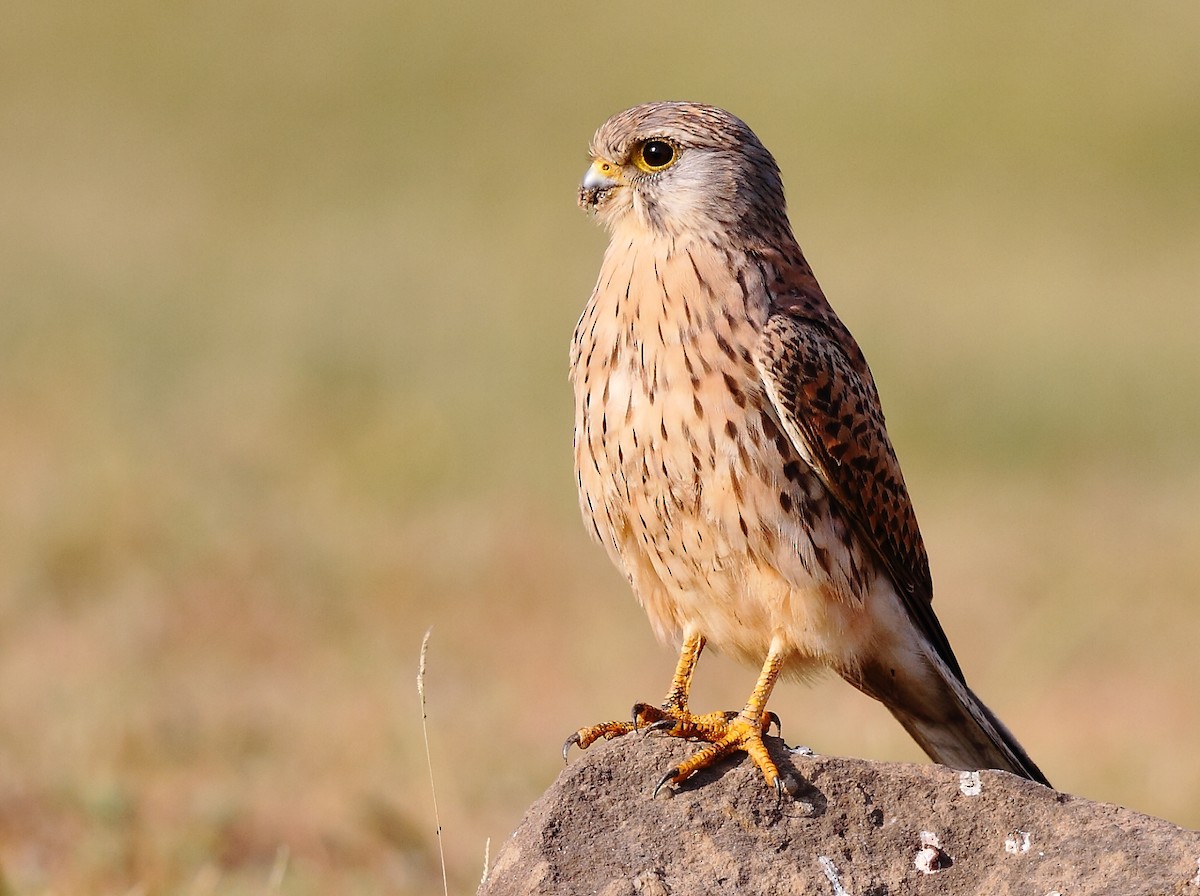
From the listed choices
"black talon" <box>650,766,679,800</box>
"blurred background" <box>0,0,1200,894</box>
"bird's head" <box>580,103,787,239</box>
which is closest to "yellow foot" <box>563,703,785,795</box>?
"black talon" <box>650,766,679,800</box>

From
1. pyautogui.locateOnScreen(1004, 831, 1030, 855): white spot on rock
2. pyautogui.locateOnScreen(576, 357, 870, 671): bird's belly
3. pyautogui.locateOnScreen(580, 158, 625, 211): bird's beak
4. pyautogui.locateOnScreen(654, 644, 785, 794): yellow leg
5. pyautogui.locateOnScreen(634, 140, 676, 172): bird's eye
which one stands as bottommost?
pyautogui.locateOnScreen(1004, 831, 1030, 855): white spot on rock

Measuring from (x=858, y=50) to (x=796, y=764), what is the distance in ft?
80.8

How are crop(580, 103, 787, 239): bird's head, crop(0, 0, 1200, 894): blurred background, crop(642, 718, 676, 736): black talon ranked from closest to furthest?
A: 1. crop(642, 718, 676, 736): black talon
2. crop(580, 103, 787, 239): bird's head
3. crop(0, 0, 1200, 894): blurred background

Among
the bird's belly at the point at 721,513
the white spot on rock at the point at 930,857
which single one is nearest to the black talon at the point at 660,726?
the bird's belly at the point at 721,513

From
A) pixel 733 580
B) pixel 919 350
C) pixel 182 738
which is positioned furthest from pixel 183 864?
pixel 919 350

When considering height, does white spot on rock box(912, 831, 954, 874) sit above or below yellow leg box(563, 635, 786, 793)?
below

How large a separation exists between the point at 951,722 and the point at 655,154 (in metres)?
1.63

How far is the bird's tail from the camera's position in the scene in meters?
4.41

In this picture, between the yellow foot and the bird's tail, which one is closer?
the yellow foot

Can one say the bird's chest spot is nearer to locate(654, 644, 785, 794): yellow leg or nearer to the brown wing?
the brown wing

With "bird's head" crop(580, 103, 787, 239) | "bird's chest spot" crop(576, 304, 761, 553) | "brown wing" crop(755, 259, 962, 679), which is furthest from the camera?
"bird's head" crop(580, 103, 787, 239)

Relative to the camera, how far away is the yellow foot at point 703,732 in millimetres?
3666

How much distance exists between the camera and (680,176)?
4406mm

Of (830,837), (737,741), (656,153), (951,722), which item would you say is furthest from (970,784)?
(656,153)
